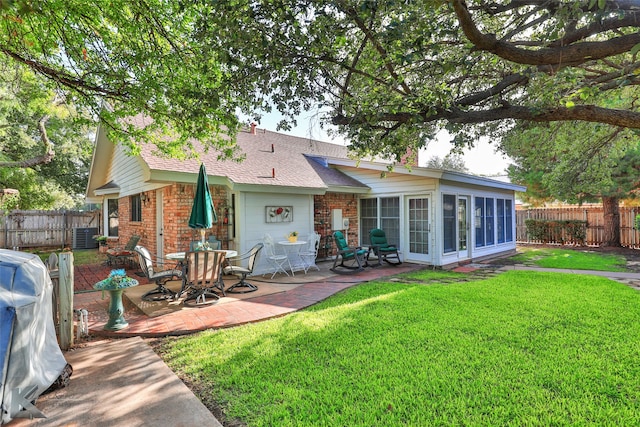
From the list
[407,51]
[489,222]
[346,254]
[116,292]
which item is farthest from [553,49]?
[489,222]

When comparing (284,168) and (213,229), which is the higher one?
(284,168)

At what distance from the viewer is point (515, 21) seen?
15.8 ft

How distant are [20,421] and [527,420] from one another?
382cm

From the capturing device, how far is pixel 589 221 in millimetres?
14797

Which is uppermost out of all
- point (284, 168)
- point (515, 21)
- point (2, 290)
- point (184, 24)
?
point (184, 24)

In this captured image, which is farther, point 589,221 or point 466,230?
point 589,221

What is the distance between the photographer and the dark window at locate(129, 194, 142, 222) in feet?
32.7

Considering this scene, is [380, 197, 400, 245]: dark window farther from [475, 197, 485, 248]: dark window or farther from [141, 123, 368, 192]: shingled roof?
[475, 197, 485, 248]: dark window

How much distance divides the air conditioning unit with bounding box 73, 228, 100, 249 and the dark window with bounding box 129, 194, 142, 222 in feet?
21.5

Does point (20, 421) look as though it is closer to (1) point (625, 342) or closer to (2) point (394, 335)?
(2) point (394, 335)


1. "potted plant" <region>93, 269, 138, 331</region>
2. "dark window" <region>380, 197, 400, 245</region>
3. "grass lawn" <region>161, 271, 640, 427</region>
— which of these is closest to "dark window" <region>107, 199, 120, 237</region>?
"potted plant" <region>93, 269, 138, 331</region>

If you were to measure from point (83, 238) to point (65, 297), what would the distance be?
14473 millimetres

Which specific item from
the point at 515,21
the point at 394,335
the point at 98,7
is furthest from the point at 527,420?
the point at 98,7

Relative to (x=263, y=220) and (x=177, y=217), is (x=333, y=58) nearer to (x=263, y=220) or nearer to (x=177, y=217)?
(x=263, y=220)
